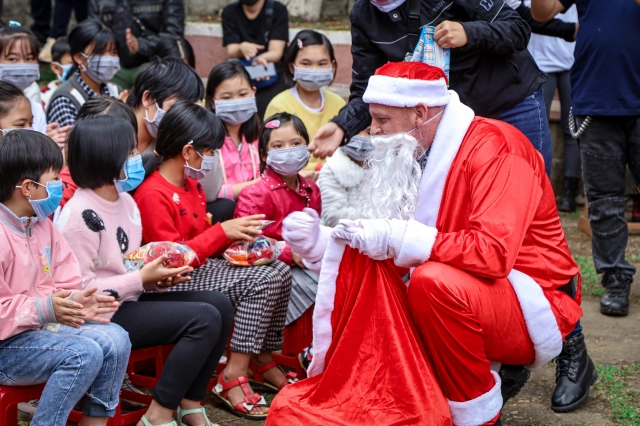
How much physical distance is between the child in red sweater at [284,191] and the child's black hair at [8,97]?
1.11 metres

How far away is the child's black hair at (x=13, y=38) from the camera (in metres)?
4.78

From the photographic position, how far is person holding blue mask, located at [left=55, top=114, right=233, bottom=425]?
3.23 m

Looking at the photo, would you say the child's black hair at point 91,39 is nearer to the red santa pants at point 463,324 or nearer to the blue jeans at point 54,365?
the blue jeans at point 54,365

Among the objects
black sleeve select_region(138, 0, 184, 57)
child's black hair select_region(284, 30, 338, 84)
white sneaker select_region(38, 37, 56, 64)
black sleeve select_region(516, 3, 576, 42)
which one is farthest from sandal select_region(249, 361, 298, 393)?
white sneaker select_region(38, 37, 56, 64)

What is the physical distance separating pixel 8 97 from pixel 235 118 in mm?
1412

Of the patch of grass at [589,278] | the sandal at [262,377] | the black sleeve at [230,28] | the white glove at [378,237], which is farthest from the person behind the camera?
the black sleeve at [230,28]

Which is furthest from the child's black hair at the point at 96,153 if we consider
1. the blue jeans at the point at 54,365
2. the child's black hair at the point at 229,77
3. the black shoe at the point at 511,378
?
the black shoe at the point at 511,378

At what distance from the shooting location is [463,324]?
2895 millimetres

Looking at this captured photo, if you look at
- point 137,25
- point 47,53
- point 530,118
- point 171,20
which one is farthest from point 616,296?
point 47,53

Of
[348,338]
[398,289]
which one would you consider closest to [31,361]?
[348,338]

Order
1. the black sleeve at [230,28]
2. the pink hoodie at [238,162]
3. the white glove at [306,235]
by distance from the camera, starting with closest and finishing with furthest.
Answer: the white glove at [306,235] → the pink hoodie at [238,162] → the black sleeve at [230,28]

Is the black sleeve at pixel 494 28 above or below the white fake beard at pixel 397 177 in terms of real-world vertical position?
above

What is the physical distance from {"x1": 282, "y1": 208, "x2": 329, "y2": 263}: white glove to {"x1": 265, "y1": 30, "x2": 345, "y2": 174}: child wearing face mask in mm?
1939

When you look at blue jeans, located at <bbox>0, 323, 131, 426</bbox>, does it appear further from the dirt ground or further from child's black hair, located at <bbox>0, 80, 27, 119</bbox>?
child's black hair, located at <bbox>0, 80, 27, 119</bbox>
